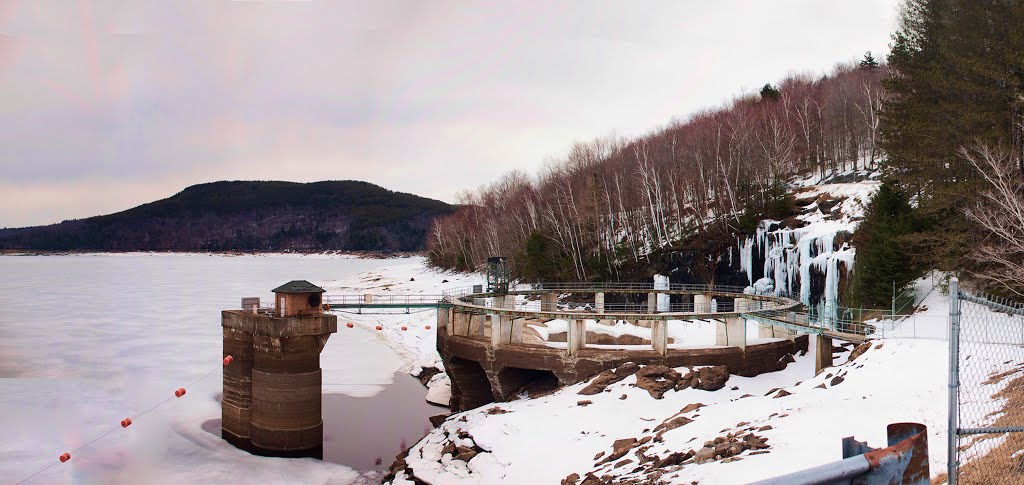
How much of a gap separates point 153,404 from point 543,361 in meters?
20.8

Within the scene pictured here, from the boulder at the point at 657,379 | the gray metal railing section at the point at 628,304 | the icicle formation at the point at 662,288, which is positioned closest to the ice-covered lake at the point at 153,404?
the gray metal railing section at the point at 628,304

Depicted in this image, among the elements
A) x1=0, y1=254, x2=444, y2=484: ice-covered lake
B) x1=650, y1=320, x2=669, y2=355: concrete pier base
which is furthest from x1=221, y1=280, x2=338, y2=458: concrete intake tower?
x1=650, y1=320, x2=669, y2=355: concrete pier base

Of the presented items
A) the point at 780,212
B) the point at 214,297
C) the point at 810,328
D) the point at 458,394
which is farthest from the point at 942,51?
the point at 214,297

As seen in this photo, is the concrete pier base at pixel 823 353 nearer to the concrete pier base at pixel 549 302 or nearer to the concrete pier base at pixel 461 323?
the concrete pier base at pixel 461 323

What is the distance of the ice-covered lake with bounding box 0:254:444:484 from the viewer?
89.8 feet

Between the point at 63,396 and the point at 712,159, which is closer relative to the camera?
the point at 63,396

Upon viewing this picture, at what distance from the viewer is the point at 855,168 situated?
6216cm

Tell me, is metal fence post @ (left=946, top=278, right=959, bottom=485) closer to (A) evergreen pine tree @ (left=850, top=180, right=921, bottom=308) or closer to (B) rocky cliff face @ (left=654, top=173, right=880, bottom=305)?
(A) evergreen pine tree @ (left=850, top=180, right=921, bottom=308)

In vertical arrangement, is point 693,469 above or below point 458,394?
above

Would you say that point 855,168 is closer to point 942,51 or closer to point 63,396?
point 942,51

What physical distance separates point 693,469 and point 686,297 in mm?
37478

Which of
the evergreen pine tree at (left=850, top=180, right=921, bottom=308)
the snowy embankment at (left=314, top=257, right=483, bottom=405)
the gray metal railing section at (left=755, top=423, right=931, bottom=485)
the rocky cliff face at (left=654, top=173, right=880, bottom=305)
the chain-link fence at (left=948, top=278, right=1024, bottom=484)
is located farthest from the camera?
the rocky cliff face at (left=654, top=173, right=880, bottom=305)

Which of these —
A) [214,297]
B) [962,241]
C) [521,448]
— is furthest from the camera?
[214,297]

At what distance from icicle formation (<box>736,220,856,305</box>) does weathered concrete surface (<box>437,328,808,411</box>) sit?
809cm
